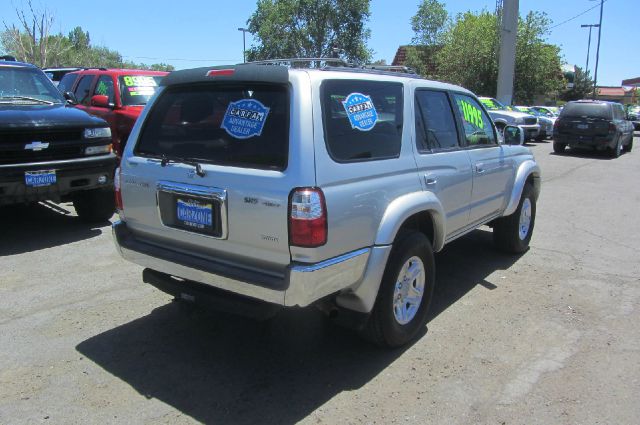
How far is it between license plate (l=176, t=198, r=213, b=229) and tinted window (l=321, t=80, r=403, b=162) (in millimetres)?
829

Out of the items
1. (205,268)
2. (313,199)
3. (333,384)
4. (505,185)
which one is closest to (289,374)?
(333,384)

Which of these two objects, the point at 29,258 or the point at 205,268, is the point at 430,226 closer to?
the point at 205,268

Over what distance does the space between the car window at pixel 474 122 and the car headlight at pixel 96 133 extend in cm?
434

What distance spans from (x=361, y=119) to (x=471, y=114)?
199 cm

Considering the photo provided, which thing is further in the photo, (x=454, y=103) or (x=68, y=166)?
(x=68, y=166)

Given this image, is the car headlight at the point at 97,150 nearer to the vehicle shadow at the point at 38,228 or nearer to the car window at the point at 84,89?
the vehicle shadow at the point at 38,228

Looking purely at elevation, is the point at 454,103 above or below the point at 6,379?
above

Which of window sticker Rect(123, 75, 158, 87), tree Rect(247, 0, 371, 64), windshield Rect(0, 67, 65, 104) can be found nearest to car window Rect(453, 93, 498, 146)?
windshield Rect(0, 67, 65, 104)

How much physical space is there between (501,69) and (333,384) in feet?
75.9

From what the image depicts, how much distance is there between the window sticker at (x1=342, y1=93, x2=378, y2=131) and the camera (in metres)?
3.28

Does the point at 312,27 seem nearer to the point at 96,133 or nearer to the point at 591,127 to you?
the point at 591,127

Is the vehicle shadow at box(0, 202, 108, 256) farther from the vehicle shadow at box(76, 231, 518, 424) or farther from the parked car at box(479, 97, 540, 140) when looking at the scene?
the parked car at box(479, 97, 540, 140)

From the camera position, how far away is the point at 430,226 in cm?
404

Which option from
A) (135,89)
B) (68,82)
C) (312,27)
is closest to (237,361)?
(135,89)
